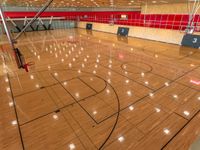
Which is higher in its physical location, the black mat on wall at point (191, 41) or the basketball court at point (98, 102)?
the black mat on wall at point (191, 41)

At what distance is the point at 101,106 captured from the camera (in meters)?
2.84

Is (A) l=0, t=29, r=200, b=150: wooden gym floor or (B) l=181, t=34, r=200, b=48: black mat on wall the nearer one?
(A) l=0, t=29, r=200, b=150: wooden gym floor

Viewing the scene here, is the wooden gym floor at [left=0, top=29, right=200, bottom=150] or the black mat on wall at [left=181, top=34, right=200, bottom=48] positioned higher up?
the black mat on wall at [left=181, top=34, right=200, bottom=48]

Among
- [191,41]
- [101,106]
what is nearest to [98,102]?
[101,106]

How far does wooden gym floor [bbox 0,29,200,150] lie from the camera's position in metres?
2.07

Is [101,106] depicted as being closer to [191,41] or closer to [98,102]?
Answer: [98,102]

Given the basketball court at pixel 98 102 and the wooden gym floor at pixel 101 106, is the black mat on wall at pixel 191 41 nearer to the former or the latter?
the basketball court at pixel 98 102

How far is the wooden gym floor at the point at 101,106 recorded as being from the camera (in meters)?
2.07

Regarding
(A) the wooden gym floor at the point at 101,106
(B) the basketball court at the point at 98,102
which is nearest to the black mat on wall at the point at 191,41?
(B) the basketball court at the point at 98,102

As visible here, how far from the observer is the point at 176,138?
6.85 feet

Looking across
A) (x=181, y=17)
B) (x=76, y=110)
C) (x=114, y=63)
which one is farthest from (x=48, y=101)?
(x=181, y=17)

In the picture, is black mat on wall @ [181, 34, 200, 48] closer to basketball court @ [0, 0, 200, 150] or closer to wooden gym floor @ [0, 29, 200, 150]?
basketball court @ [0, 0, 200, 150]

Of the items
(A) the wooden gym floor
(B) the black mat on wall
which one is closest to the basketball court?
(A) the wooden gym floor

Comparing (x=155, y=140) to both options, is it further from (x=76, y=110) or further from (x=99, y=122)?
(x=76, y=110)
